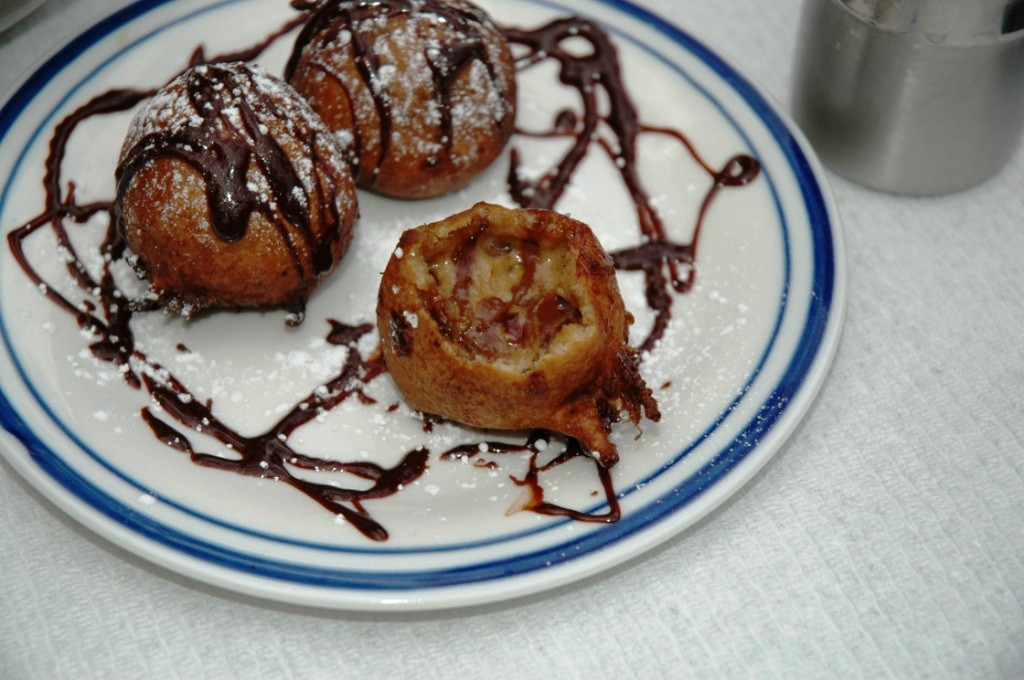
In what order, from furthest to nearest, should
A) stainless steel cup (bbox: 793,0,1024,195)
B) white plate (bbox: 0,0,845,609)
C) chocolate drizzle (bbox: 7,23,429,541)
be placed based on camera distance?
stainless steel cup (bbox: 793,0,1024,195), chocolate drizzle (bbox: 7,23,429,541), white plate (bbox: 0,0,845,609)

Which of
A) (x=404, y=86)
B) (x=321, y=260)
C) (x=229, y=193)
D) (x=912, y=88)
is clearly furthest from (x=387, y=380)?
(x=912, y=88)

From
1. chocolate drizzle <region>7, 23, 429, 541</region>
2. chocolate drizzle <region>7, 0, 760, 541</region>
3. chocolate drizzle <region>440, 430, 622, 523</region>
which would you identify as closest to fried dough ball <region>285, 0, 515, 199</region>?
chocolate drizzle <region>7, 0, 760, 541</region>

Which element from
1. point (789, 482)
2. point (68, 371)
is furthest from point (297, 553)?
point (789, 482)

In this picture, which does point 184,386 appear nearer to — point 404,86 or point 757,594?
point 404,86

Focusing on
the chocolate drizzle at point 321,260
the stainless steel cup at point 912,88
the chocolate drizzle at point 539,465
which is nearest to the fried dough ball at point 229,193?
the chocolate drizzle at point 321,260

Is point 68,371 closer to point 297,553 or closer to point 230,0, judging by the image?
point 297,553

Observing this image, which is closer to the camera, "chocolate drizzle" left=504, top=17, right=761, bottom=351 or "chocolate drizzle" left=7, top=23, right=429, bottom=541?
"chocolate drizzle" left=7, top=23, right=429, bottom=541

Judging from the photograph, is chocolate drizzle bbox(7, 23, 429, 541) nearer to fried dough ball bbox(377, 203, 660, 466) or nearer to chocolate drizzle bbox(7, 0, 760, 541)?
chocolate drizzle bbox(7, 0, 760, 541)

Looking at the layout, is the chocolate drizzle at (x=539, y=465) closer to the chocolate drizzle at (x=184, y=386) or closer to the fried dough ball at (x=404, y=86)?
the chocolate drizzle at (x=184, y=386)

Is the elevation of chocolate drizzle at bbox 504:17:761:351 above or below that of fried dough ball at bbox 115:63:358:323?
below
